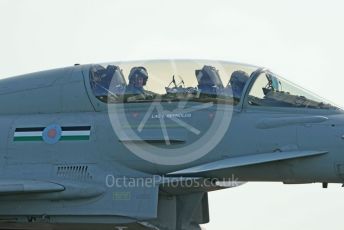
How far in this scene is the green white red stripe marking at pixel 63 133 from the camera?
13211 mm

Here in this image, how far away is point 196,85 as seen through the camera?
13.0 m

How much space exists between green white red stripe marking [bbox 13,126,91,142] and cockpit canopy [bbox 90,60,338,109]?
653mm

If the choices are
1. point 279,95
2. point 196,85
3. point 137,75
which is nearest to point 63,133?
point 137,75

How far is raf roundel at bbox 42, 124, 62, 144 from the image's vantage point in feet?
43.8

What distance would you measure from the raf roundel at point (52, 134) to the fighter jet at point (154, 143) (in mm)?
18

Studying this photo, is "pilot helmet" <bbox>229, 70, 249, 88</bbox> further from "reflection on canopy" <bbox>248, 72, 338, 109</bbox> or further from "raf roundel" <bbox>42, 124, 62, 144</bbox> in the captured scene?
"raf roundel" <bbox>42, 124, 62, 144</bbox>

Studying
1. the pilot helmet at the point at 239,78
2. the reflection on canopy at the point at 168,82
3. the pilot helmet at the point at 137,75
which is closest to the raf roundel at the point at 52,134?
the reflection on canopy at the point at 168,82

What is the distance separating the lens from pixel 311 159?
1184cm

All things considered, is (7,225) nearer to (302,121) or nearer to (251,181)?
(251,181)

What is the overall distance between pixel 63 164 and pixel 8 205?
3.72 feet

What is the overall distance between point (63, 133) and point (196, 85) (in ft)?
7.70

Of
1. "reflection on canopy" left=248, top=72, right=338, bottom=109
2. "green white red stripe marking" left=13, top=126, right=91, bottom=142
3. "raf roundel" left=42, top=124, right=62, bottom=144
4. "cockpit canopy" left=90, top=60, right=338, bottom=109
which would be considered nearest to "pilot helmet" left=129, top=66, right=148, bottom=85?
"cockpit canopy" left=90, top=60, right=338, bottom=109

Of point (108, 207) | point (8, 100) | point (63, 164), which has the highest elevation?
point (8, 100)

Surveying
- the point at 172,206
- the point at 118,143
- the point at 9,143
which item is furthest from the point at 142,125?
the point at 9,143
